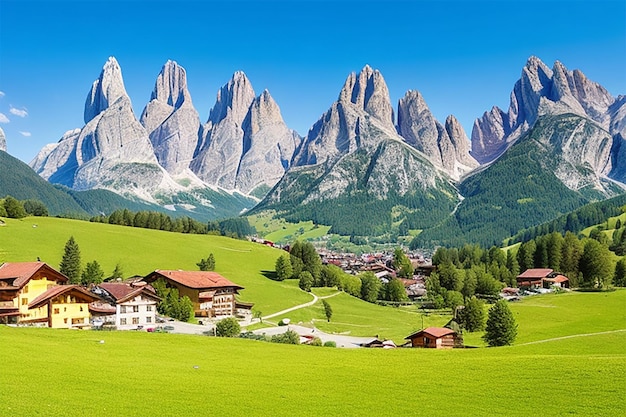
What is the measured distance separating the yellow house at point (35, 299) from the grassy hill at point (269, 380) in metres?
16.9

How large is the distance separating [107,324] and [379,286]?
3293 inches

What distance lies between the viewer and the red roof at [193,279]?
107312 millimetres

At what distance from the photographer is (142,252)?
14238cm

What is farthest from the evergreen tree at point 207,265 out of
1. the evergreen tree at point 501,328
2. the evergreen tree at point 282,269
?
the evergreen tree at point 501,328

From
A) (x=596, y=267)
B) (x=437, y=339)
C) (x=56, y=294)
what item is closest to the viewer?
(x=56, y=294)

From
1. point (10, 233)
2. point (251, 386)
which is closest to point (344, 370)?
point (251, 386)

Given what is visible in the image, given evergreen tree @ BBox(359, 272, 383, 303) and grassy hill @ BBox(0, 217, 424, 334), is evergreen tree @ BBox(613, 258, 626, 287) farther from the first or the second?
evergreen tree @ BBox(359, 272, 383, 303)

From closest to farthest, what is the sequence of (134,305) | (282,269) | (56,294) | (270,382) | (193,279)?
1. (270,382)
2. (56,294)
3. (134,305)
4. (193,279)
5. (282,269)

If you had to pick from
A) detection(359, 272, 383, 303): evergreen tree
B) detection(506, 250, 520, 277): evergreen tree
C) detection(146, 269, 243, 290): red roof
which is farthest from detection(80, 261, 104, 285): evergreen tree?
detection(506, 250, 520, 277): evergreen tree

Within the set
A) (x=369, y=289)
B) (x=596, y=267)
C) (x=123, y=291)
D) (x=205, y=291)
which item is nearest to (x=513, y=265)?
(x=596, y=267)

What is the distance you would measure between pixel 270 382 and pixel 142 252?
116699 mm

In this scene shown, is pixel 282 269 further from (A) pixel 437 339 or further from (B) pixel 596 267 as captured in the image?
(B) pixel 596 267

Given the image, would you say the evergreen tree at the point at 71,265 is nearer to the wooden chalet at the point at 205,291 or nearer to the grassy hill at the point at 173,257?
the grassy hill at the point at 173,257

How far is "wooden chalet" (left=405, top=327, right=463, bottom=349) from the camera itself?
3061 inches
